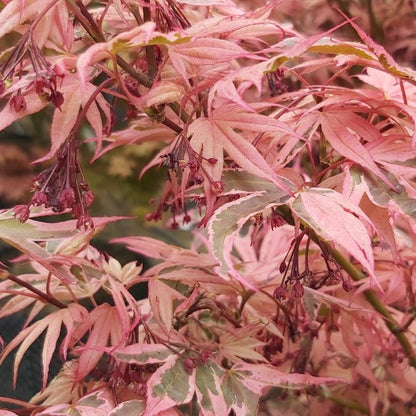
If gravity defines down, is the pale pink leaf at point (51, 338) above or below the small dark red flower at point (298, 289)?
above

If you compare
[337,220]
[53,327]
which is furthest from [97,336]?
[337,220]

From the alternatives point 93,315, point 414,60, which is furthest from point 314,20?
point 93,315

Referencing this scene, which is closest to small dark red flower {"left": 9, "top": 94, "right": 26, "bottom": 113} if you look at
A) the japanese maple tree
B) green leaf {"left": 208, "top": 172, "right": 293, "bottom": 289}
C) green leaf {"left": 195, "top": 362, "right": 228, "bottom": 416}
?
the japanese maple tree

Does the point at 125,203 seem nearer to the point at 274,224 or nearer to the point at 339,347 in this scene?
the point at 339,347

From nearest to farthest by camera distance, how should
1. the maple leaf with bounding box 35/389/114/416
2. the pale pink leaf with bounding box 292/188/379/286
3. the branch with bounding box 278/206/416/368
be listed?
the pale pink leaf with bounding box 292/188/379/286 < the maple leaf with bounding box 35/389/114/416 < the branch with bounding box 278/206/416/368

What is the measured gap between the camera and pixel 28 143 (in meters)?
2.51

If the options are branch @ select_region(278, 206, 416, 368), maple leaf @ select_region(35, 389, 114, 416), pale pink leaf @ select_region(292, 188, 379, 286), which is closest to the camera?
pale pink leaf @ select_region(292, 188, 379, 286)

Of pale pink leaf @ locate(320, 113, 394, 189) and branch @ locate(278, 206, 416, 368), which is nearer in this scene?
pale pink leaf @ locate(320, 113, 394, 189)

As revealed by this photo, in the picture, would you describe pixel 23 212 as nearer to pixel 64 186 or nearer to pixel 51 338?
pixel 64 186

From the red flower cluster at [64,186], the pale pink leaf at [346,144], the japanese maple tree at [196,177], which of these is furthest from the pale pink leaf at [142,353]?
the pale pink leaf at [346,144]

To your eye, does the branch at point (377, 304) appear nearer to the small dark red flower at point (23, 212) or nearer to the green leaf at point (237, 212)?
the green leaf at point (237, 212)

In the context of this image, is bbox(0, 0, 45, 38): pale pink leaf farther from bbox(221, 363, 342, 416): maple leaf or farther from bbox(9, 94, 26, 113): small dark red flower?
bbox(221, 363, 342, 416): maple leaf

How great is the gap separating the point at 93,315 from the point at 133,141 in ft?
0.56

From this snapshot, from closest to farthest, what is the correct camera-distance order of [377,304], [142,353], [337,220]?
[337,220] < [142,353] < [377,304]
